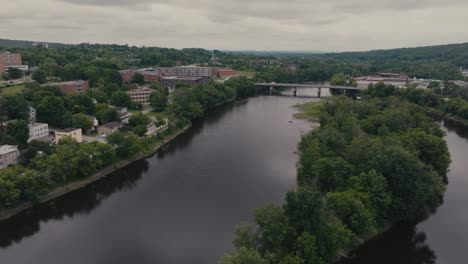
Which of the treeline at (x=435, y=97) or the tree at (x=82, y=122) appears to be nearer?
the tree at (x=82, y=122)

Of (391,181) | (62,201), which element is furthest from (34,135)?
(391,181)

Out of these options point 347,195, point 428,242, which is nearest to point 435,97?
point 428,242

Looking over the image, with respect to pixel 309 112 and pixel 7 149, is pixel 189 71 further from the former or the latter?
pixel 7 149

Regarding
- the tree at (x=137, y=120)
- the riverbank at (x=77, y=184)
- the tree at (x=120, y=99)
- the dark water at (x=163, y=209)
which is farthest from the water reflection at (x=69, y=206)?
the tree at (x=120, y=99)

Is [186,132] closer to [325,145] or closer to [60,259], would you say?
[325,145]

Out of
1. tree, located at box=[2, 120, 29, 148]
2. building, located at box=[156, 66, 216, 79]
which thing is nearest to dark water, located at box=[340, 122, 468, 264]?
tree, located at box=[2, 120, 29, 148]

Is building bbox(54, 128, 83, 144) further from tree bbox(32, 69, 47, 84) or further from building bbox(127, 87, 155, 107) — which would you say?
tree bbox(32, 69, 47, 84)

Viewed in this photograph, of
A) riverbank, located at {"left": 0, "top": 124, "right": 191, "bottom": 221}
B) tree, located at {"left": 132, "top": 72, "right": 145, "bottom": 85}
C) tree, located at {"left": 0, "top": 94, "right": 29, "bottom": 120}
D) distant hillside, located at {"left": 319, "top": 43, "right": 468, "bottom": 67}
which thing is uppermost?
distant hillside, located at {"left": 319, "top": 43, "right": 468, "bottom": 67}

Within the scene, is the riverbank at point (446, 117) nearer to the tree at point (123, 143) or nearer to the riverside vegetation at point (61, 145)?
the riverside vegetation at point (61, 145)
